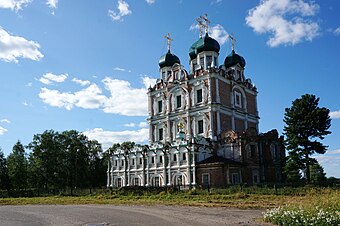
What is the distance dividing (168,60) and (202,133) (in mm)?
14549

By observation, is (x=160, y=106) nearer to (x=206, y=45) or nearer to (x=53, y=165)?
(x=206, y=45)

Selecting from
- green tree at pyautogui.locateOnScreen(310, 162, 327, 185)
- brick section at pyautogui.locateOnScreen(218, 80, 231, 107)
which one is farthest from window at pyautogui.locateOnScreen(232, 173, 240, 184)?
brick section at pyautogui.locateOnScreen(218, 80, 231, 107)

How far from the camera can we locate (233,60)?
5231 centimetres

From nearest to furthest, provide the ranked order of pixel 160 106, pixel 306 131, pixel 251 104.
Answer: pixel 306 131 < pixel 251 104 < pixel 160 106

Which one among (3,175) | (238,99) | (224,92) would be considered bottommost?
(3,175)

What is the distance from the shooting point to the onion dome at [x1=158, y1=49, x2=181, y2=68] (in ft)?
181

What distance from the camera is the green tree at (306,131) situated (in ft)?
113

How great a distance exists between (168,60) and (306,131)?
26515mm

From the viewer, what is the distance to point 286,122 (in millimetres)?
35969

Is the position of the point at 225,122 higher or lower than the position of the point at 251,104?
lower

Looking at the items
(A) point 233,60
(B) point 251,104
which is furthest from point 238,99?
(A) point 233,60

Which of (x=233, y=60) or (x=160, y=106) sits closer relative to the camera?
(x=233, y=60)

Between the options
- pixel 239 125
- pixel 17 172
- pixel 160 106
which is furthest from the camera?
pixel 17 172

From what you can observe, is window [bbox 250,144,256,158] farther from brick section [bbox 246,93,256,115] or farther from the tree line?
the tree line
